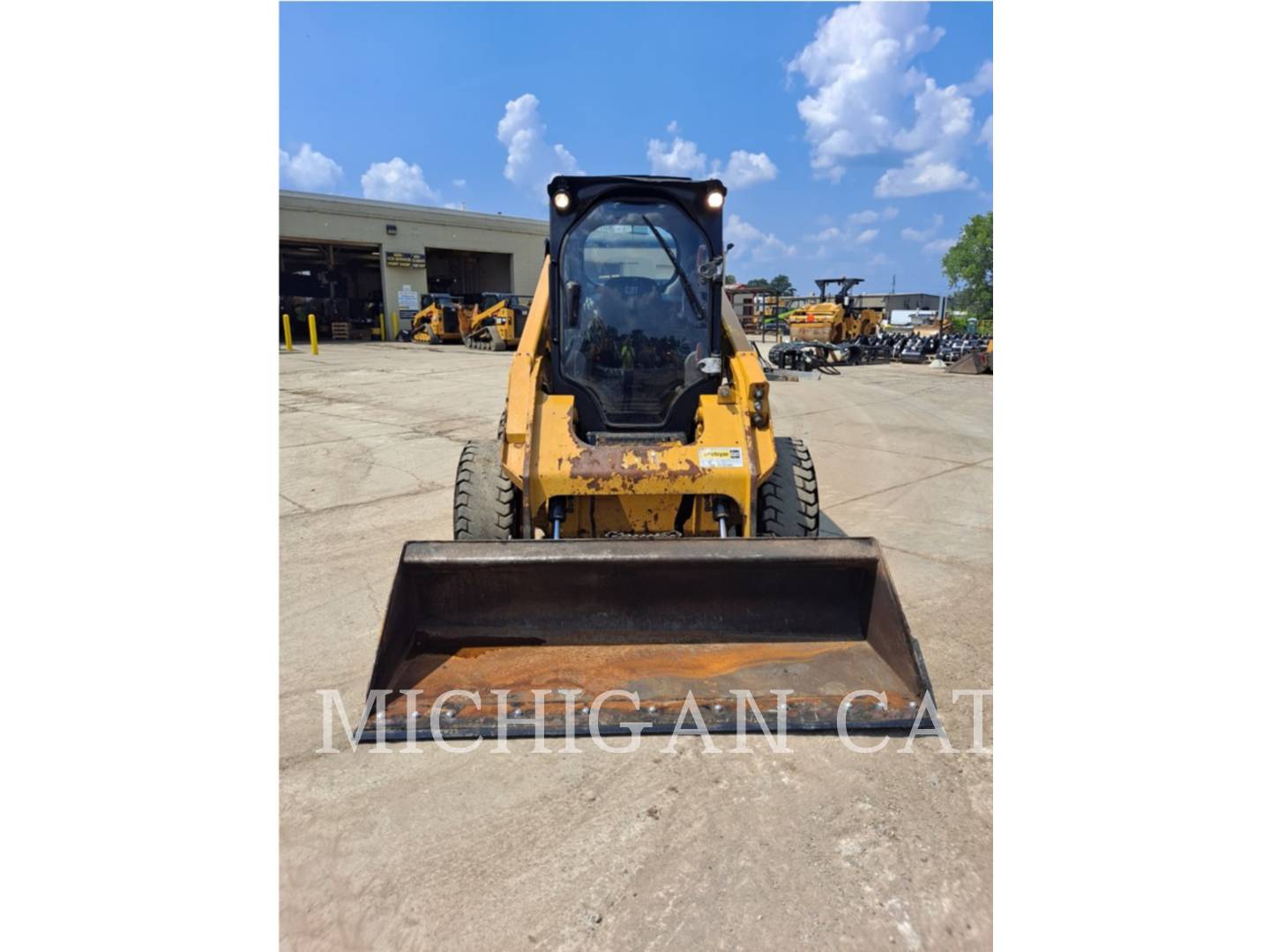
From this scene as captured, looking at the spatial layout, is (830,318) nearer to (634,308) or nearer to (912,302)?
(634,308)

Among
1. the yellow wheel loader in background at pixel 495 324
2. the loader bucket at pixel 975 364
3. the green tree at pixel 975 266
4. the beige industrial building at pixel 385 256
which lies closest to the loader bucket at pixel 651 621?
the loader bucket at pixel 975 364

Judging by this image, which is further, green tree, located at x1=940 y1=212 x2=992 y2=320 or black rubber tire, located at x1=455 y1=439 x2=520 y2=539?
green tree, located at x1=940 y1=212 x2=992 y2=320

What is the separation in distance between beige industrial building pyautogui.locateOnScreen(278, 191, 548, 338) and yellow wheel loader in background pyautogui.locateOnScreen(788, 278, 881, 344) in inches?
437

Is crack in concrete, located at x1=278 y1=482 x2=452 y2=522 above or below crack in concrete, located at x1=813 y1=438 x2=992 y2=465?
below

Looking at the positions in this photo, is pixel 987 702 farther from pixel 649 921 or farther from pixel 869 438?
pixel 869 438

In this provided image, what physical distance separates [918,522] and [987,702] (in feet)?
9.31

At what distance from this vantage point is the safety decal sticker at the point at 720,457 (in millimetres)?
3693

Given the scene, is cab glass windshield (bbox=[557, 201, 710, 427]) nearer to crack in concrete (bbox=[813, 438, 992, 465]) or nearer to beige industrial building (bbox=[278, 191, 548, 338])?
crack in concrete (bbox=[813, 438, 992, 465])

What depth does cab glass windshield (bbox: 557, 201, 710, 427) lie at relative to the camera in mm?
4262

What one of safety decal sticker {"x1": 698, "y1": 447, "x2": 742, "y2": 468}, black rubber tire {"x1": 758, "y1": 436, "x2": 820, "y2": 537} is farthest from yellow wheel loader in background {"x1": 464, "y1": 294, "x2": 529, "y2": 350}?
safety decal sticker {"x1": 698, "y1": 447, "x2": 742, "y2": 468}

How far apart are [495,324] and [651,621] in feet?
76.4

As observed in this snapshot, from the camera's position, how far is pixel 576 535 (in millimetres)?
4027

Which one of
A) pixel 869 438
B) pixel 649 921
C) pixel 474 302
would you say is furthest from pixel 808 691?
pixel 474 302

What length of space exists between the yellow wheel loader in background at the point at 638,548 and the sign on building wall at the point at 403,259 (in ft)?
99.3
